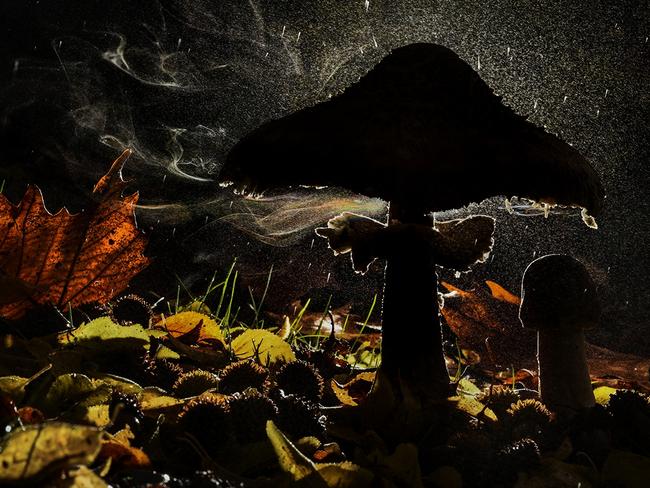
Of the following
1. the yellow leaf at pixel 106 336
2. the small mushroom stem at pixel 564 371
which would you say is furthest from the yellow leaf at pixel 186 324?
the small mushroom stem at pixel 564 371

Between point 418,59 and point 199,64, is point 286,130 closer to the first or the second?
point 418,59

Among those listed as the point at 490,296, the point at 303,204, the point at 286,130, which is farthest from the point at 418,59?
the point at 303,204

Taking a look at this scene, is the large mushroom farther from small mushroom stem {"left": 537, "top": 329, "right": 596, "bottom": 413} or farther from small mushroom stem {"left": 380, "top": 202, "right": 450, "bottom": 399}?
small mushroom stem {"left": 537, "top": 329, "right": 596, "bottom": 413}

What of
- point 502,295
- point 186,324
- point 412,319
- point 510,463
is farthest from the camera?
point 502,295

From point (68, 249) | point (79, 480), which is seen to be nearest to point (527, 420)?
point (79, 480)

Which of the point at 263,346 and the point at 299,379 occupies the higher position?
the point at 299,379

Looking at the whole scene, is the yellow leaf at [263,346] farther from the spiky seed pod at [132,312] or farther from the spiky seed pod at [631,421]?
the spiky seed pod at [631,421]

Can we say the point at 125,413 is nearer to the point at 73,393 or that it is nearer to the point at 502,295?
the point at 73,393
